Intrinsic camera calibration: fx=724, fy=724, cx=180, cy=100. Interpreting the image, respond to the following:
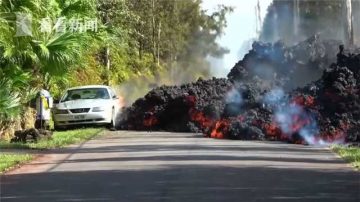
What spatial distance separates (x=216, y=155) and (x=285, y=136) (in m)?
4.67

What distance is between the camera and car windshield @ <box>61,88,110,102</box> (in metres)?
23.0

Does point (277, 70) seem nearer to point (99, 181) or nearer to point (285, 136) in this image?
point (285, 136)

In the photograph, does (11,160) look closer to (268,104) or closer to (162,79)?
(268,104)

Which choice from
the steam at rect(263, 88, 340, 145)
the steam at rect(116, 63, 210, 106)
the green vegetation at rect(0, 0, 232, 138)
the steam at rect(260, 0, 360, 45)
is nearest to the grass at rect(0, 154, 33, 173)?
the green vegetation at rect(0, 0, 232, 138)

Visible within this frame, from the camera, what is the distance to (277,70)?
24703mm

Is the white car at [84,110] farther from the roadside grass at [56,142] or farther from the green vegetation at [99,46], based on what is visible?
the roadside grass at [56,142]

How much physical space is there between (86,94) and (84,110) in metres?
1.15

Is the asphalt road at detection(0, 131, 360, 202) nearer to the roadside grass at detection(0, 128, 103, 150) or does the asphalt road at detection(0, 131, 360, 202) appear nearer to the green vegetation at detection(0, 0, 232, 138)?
the roadside grass at detection(0, 128, 103, 150)

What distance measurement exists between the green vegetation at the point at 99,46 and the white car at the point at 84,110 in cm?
73

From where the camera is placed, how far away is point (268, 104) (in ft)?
65.0

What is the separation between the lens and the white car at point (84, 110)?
22.2 meters

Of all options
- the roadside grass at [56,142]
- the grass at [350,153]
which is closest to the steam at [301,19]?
the roadside grass at [56,142]

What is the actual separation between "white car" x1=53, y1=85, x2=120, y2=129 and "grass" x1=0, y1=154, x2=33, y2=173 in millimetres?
8311

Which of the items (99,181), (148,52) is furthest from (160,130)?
(148,52)
